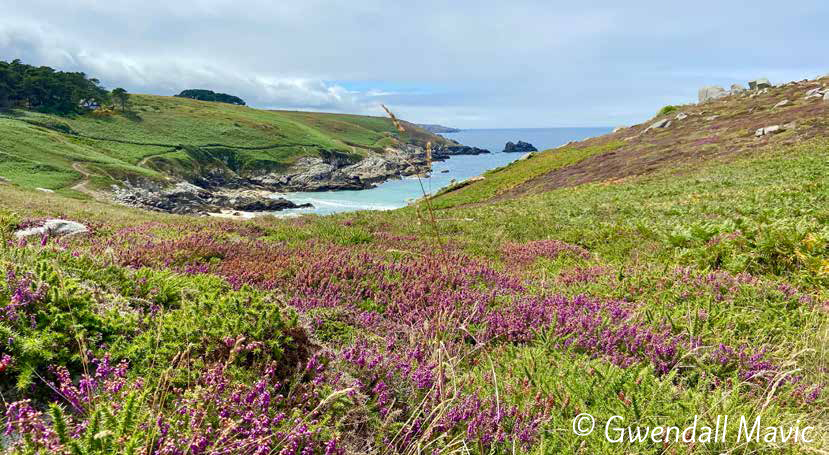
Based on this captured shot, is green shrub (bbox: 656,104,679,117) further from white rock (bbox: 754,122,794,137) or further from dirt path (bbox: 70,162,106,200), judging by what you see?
dirt path (bbox: 70,162,106,200)

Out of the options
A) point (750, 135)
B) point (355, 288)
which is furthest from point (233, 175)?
point (355, 288)

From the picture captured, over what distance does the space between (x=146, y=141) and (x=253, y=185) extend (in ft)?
109

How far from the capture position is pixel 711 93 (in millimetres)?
84000

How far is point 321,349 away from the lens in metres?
3.50

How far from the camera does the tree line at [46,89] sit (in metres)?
106

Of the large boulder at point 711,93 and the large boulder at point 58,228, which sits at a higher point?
the large boulder at point 711,93

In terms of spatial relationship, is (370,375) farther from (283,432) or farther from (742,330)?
(742,330)

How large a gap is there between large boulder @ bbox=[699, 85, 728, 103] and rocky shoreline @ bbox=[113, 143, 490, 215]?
2325 inches

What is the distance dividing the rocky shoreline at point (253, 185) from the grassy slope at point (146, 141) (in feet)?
16.2

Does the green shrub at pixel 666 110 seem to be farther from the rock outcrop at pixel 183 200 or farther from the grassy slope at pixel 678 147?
the rock outcrop at pixel 183 200

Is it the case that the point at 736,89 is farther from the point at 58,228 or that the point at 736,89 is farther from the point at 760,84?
the point at 58,228

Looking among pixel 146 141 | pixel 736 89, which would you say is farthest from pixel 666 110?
pixel 146 141

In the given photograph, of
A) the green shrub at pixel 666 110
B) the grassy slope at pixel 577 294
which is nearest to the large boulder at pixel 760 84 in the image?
the green shrub at pixel 666 110

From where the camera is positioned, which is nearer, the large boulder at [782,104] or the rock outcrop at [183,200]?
the large boulder at [782,104]
